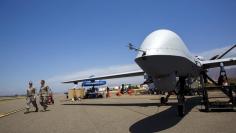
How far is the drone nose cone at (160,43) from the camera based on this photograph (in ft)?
25.8

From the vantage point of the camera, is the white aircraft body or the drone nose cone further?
the drone nose cone

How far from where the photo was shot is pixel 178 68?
9.19 metres

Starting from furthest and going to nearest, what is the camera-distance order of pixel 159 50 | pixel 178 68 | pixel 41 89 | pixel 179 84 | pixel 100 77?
pixel 100 77
pixel 41 89
pixel 179 84
pixel 178 68
pixel 159 50

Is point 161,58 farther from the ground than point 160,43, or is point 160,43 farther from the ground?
point 160,43

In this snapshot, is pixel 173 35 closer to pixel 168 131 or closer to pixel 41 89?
pixel 168 131

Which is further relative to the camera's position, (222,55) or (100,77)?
(100,77)

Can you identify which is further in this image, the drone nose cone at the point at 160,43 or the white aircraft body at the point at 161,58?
the drone nose cone at the point at 160,43

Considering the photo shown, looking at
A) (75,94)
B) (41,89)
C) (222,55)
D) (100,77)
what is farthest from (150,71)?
(75,94)

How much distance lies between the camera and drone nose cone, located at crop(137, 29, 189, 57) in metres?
7.86

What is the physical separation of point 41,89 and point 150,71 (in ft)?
31.5

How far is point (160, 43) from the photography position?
324 inches

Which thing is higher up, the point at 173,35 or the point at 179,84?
the point at 173,35

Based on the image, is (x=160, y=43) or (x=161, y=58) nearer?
(x=161, y=58)

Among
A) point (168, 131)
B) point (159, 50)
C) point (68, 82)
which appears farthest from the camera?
point (68, 82)
